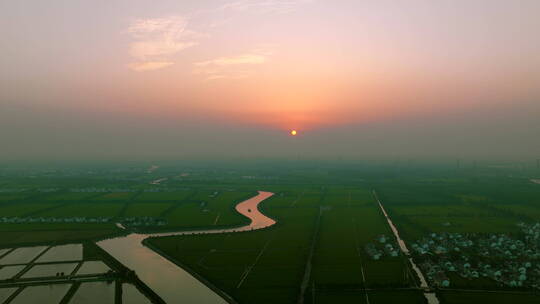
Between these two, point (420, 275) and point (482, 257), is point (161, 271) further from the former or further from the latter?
point (482, 257)

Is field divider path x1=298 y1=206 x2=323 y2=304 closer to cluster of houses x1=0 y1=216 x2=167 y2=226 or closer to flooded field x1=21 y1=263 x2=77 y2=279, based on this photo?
flooded field x1=21 y1=263 x2=77 y2=279

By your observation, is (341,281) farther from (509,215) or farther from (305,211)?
(509,215)

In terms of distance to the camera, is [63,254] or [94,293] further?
[63,254]

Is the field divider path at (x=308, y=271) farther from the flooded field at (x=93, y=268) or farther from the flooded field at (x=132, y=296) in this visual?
the flooded field at (x=93, y=268)

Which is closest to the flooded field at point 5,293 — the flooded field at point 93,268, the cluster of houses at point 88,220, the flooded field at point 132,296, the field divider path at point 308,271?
the flooded field at point 93,268

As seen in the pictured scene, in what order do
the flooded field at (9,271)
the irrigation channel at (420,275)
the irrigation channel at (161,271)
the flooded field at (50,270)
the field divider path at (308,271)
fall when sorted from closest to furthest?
the irrigation channel at (420,275)
the field divider path at (308,271)
the irrigation channel at (161,271)
the flooded field at (9,271)
the flooded field at (50,270)

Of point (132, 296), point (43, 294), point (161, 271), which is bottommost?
point (161, 271)

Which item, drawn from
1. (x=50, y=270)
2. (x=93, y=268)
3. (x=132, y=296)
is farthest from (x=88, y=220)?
(x=132, y=296)
